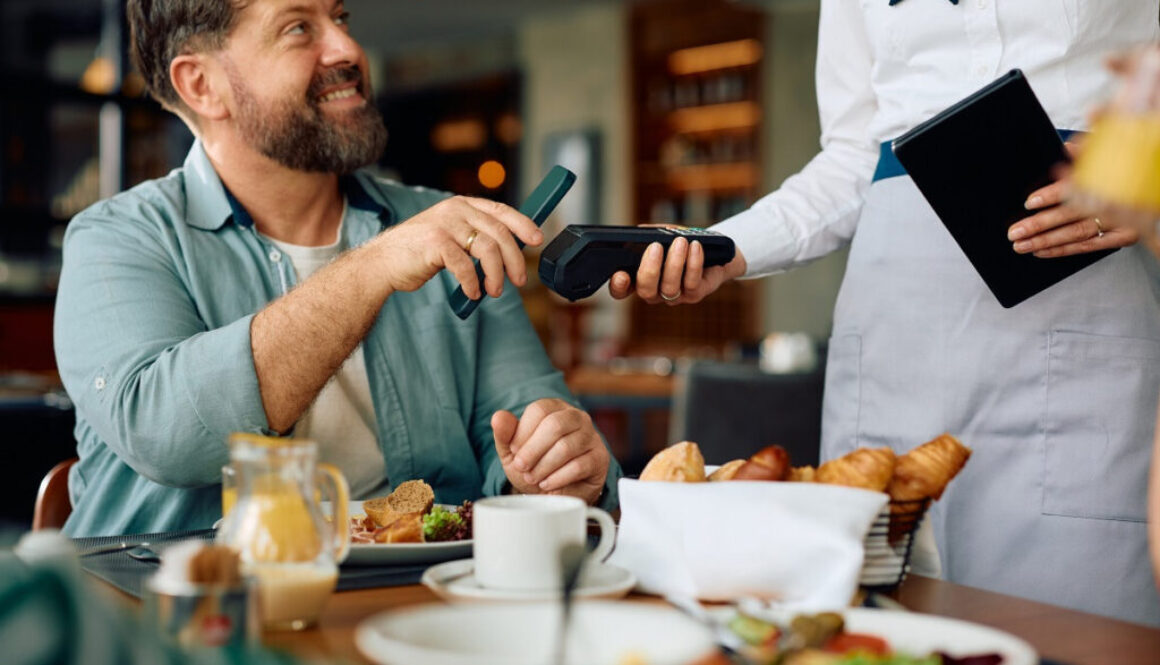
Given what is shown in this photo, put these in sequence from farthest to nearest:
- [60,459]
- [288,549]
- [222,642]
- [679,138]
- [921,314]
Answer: [679,138] < [60,459] < [921,314] < [288,549] < [222,642]

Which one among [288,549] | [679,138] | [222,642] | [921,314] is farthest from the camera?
[679,138]

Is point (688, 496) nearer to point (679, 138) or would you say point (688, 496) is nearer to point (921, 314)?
point (921, 314)

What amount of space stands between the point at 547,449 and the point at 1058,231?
0.62 m

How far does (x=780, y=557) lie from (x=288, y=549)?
0.36 m

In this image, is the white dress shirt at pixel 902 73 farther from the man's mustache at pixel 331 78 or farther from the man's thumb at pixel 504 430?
the man's mustache at pixel 331 78

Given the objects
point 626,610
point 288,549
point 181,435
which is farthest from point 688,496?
point 181,435

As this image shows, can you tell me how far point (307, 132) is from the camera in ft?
5.83

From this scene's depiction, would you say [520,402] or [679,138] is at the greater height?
[679,138]

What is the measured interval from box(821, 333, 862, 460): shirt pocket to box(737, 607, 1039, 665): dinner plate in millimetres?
834

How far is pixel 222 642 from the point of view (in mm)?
683

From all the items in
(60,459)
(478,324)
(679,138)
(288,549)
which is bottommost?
(60,459)

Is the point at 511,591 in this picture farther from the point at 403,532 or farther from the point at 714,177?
the point at 714,177

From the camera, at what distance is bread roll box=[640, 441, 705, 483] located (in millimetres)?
956

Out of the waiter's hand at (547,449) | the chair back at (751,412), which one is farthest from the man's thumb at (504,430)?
the chair back at (751,412)
